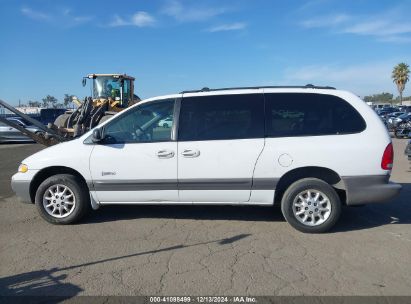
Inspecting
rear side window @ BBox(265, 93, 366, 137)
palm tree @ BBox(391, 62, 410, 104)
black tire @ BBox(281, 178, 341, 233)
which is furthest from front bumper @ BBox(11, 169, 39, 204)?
palm tree @ BBox(391, 62, 410, 104)

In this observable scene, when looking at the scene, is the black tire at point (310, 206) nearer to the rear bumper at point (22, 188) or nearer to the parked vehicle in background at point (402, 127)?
the rear bumper at point (22, 188)

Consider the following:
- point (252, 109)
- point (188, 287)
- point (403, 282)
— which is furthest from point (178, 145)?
point (403, 282)

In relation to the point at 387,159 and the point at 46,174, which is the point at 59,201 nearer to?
the point at 46,174

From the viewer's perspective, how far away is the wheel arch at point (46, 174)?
17.8ft

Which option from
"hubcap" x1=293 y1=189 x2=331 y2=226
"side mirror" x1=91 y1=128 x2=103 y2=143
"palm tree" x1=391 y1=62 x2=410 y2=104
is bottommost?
"hubcap" x1=293 y1=189 x2=331 y2=226

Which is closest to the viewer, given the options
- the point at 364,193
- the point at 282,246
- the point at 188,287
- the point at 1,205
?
the point at 188,287

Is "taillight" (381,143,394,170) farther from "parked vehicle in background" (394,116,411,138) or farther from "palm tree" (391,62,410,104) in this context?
"palm tree" (391,62,410,104)

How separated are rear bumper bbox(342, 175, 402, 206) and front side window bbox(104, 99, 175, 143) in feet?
8.19

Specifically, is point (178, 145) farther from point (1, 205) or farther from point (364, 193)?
point (1, 205)

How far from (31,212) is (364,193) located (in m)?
5.03

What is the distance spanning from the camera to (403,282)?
141 inches

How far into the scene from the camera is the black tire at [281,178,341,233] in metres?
4.91

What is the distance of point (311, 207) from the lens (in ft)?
16.3

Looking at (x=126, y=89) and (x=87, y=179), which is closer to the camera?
(x=87, y=179)
